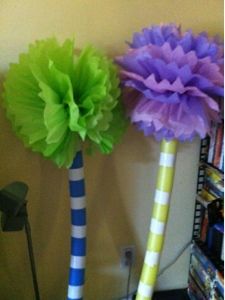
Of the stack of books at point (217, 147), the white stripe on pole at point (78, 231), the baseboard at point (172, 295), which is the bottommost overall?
the baseboard at point (172, 295)

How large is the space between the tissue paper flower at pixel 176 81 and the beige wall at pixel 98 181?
0.24m

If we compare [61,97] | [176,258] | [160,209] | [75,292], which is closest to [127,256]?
[176,258]

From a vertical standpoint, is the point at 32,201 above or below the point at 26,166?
below

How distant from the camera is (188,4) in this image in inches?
46.3

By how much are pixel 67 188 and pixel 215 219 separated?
558 mm

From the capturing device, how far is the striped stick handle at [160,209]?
3.44ft

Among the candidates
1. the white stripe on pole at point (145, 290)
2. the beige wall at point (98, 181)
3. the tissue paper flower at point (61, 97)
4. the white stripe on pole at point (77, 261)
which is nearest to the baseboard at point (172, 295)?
the beige wall at point (98, 181)

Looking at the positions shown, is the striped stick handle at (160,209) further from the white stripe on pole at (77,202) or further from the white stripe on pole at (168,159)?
the white stripe on pole at (77,202)

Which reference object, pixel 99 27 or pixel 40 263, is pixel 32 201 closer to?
pixel 40 263

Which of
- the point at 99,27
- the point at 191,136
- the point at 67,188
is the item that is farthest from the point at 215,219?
the point at 99,27

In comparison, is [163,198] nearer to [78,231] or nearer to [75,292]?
[78,231]

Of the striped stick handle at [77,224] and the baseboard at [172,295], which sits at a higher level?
the striped stick handle at [77,224]

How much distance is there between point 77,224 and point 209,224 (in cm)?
51

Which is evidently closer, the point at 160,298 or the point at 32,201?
the point at 32,201
